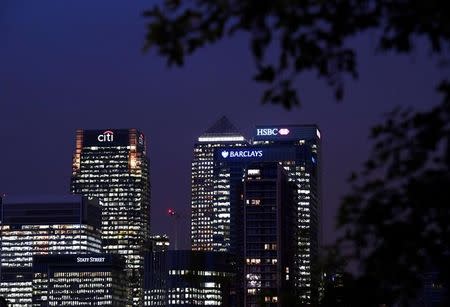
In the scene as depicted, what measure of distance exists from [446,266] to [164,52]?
548cm

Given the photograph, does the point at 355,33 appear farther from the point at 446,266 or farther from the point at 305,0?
the point at 446,266

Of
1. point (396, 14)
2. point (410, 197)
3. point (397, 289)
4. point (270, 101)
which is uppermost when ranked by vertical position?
point (396, 14)

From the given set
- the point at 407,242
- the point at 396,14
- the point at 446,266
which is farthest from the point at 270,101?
the point at 446,266

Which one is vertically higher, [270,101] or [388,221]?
[270,101]

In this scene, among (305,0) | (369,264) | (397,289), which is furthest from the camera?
(397,289)

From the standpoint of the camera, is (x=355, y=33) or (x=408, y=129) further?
(x=408, y=129)

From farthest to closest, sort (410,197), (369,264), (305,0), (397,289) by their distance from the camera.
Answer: (397,289), (369,264), (410,197), (305,0)

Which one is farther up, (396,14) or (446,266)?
(396,14)

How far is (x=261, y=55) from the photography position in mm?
14406

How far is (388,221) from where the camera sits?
15602 millimetres

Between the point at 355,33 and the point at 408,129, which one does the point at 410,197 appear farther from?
the point at 355,33

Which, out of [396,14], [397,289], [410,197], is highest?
[396,14]

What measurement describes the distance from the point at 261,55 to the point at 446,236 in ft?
13.8

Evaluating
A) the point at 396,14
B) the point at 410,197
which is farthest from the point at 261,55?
the point at 410,197
